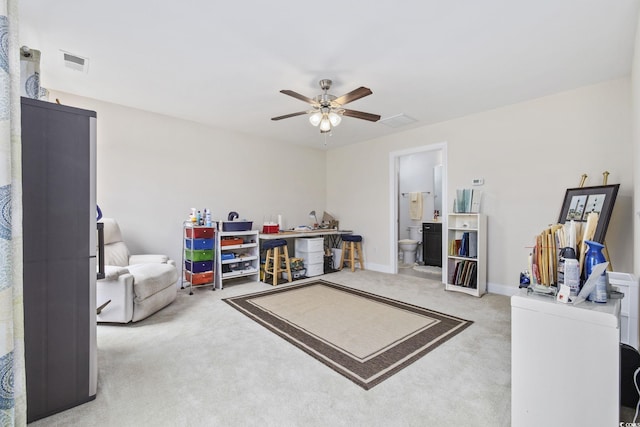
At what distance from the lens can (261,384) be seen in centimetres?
185

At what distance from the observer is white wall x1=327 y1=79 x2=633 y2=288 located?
117 inches

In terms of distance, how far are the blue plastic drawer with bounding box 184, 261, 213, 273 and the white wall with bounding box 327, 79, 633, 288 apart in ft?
12.0

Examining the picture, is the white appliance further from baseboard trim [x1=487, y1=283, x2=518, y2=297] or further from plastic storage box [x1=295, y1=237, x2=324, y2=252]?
plastic storage box [x1=295, y1=237, x2=324, y2=252]

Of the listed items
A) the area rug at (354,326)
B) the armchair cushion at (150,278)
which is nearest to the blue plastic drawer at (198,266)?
the armchair cushion at (150,278)

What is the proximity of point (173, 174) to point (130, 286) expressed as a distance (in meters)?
2.01

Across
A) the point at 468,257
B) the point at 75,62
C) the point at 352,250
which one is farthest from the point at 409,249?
the point at 75,62

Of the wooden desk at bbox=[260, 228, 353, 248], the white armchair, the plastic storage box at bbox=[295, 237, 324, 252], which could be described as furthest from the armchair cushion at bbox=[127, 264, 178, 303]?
the plastic storage box at bbox=[295, 237, 324, 252]

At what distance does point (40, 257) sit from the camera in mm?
1524

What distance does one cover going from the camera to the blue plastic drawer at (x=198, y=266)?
12.6 ft

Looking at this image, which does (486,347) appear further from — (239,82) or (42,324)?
(239,82)

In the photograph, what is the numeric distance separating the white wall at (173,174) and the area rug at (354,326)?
1.66 m

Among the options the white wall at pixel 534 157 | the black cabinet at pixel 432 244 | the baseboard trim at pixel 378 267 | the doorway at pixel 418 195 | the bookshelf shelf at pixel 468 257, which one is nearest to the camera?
the white wall at pixel 534 157

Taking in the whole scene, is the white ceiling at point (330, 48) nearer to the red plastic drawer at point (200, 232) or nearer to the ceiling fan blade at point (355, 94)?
the ceiling fan blade at point (355, 94)

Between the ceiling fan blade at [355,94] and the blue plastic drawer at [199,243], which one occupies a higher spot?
the ceiling fan blade at [355,94]
